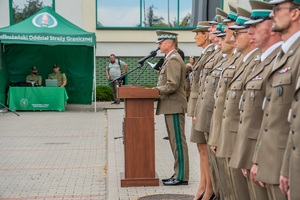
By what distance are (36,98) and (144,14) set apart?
7.99 metres

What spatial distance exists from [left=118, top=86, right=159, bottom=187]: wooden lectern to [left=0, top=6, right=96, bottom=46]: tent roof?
11096 mm

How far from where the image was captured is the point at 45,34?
17609 mm

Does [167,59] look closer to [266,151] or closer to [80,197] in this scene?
[80,197]

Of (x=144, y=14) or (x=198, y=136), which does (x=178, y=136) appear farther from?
(x=144, y=14)

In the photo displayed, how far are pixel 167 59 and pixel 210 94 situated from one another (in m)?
1.75

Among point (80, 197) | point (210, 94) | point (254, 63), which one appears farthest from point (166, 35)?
point (254, 63)

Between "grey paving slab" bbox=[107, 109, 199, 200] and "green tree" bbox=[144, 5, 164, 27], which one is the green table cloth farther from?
"green tree" bbox=[144, 5, 164, 27]

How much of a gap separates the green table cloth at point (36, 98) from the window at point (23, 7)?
18.2 ft

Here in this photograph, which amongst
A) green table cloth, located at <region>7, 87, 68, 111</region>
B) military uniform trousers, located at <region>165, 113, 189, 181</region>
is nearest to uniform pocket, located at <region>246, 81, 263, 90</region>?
military uniform trousers, located at <region>165, 113, 189, 181</region>

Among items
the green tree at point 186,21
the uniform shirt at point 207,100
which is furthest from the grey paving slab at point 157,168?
the green tree at point 186,21

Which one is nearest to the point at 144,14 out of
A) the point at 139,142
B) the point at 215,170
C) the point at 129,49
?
the point at 129,49

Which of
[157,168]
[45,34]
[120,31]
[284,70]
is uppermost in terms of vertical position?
[120,31]

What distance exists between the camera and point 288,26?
3.22 meters

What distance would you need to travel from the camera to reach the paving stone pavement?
23.9 feet
